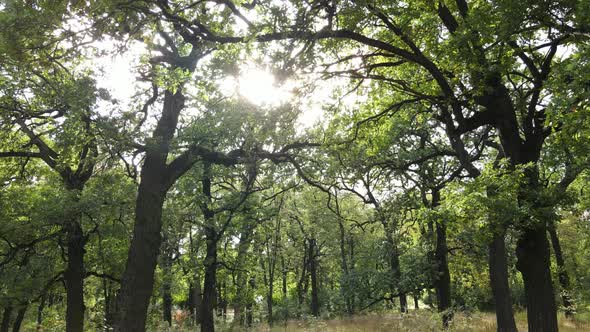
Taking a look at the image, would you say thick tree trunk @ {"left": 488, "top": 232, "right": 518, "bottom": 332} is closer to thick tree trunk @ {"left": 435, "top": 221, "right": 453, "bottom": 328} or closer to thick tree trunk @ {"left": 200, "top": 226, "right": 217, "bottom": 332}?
thick tree trunk @ {"left": 435, "top": 221, "right": 453, "bottom": 328}

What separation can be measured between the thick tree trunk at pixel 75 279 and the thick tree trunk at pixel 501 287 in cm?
1375

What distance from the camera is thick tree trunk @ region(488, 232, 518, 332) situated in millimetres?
12189

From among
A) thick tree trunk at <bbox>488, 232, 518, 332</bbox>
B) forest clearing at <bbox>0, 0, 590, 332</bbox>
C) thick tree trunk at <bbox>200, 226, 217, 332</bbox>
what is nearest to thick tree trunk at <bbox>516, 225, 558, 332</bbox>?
forest clearing at <bbox>0, 0, 590, 332</bbox>

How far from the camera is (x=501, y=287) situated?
1241 centimetres

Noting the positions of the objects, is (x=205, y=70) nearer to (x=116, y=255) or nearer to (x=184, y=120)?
(x=184, y=120)

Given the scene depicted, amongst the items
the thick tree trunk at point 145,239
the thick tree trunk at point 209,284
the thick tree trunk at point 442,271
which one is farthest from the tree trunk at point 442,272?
the thick tree trunk at point 145,239

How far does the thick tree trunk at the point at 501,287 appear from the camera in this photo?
12.2m

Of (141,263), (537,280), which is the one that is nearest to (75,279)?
(141,263)

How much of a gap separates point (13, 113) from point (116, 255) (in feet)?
27.6

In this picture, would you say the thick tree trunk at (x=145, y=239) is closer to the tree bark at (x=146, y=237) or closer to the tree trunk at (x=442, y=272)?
the tree bark at (x=146, y=237)

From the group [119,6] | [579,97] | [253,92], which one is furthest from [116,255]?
[579,97]

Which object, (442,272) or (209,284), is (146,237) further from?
(442,272)

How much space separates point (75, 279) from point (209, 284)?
Answer: 5149mm

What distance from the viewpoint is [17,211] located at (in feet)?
51.2
